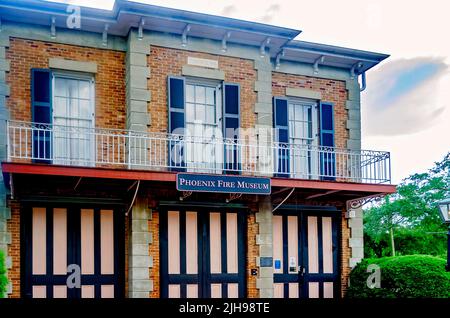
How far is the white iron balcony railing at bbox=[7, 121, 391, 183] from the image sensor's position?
12.9m

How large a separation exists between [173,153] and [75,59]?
3092 millimetres

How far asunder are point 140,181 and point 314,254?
527 cm

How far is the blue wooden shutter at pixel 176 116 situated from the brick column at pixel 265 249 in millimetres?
2359

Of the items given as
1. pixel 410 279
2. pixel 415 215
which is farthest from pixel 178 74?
pixel 415 215

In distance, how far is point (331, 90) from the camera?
1655 cm

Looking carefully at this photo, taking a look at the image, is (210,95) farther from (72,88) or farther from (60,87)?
(60,87)

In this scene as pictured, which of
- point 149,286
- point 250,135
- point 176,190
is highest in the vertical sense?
point 250,135

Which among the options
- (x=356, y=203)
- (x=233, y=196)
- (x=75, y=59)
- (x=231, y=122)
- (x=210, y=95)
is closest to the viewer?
(x=75, y=59)

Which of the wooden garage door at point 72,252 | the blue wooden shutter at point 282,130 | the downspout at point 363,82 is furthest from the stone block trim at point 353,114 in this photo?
the wooden garage door at point 72,252

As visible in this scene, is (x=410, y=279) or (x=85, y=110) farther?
(x=410, y=279)

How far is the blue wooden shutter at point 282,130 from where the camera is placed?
15.4m

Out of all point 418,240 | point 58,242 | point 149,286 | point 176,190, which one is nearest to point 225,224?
point 176,190
